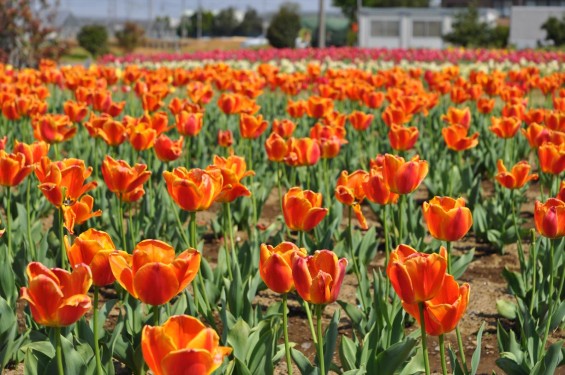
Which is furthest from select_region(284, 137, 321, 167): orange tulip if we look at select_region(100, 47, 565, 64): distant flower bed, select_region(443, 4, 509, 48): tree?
select_region(443, 4, 509, 48): tree

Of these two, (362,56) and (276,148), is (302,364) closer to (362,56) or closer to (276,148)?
(276,148)

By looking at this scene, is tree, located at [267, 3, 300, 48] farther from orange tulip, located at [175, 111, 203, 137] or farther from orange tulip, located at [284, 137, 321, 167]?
orange tulip, located at [284, 137, 321, 167]

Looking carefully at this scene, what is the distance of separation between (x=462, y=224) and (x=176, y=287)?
2.90ft

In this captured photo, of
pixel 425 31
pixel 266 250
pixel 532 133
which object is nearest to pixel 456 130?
pixel 532 133

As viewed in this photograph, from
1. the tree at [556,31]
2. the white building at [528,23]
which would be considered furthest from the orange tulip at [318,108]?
the white building at [528,23]

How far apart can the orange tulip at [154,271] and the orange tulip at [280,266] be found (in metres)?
0.21

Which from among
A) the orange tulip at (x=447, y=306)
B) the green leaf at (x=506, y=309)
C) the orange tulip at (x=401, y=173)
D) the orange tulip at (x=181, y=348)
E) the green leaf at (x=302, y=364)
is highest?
the orange tulip at (x=401, y=173)

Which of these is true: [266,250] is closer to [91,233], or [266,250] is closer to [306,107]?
[91,233]

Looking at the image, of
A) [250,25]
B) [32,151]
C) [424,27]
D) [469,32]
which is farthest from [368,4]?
[32,151]

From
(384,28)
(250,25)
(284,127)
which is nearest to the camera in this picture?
(284,127)

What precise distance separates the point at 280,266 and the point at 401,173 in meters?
0.91

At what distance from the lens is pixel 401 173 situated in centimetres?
268

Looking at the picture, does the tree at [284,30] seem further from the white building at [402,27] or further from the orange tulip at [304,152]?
the orange tulip at [304,152]

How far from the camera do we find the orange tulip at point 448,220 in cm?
223
